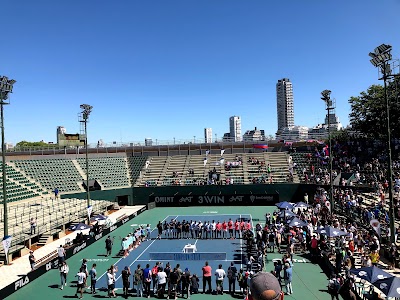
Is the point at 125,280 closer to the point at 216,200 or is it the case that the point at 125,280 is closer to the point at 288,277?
the point at 288,277

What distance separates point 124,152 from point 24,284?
40.1 metres

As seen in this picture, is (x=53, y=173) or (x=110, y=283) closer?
(x=110, y=283)

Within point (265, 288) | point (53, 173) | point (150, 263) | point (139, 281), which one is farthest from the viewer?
point (53, 173)

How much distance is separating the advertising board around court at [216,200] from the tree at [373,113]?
1742 cm

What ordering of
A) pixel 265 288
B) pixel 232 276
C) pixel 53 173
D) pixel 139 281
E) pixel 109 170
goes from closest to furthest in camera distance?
pixel 265 288
pixel 232 276
pixel 139 281
pixel 53 173
pixel 109 170

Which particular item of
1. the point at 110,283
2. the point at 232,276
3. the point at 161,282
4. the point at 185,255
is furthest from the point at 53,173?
the point at 232,276

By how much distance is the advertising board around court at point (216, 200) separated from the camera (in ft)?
146

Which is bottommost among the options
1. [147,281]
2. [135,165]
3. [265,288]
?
A: [147,281]

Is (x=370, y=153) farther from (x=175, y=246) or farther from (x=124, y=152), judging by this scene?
(x=124, y=152)

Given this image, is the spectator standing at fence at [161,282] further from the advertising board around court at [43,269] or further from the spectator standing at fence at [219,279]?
the advertising board around court at [43,269]

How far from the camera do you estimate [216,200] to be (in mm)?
45500

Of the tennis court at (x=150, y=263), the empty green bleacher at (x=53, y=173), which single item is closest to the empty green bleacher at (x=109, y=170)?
the empty green bleacher at (x=53, y=173)

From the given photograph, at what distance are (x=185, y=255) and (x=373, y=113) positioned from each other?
39.0 metres

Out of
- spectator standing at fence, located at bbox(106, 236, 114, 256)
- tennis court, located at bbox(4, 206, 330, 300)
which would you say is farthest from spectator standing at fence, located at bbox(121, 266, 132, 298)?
spectator standing at fence, located at bbox(106, 236, 114, 256)
